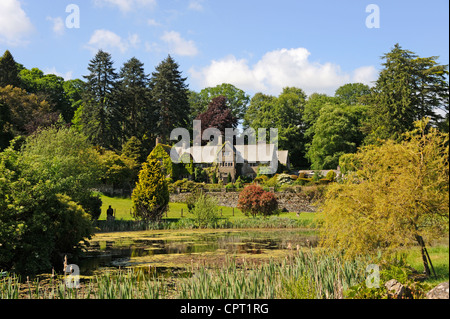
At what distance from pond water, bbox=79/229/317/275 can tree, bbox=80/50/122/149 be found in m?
33.1

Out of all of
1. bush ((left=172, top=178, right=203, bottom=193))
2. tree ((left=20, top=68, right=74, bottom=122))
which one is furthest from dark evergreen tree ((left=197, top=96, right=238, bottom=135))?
tree ((left=20, top=68, right=74, bottom=122))

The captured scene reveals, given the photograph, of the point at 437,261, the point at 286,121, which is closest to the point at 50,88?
the point at 286,121

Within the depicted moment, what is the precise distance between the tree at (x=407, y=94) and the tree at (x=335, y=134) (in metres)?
16.2

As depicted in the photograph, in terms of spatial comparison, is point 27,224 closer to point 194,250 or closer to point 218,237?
point 194,250

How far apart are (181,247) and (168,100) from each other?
162 feet

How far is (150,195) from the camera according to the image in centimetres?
3275

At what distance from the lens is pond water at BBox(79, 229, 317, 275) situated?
16578 mm

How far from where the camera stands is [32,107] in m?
58.3

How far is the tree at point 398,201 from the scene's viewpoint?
10.2 metres

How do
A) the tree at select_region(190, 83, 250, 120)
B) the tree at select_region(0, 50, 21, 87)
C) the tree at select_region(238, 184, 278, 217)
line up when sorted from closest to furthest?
the tree at select_region(238, 184, 278, 217)
the tree at select_region(0, 50, 21, 87)
the tree at select_region(190, 83, 250, 120)

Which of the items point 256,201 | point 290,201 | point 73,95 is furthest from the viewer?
point 73,95

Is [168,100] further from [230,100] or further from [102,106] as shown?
[230,100]

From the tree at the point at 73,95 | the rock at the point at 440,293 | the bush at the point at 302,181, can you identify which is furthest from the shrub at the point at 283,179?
the rock at the point at 440,293

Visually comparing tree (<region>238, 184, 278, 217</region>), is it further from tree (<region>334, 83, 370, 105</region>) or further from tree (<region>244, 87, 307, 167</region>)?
tree (<region>334, 83, 370, 105</region>)
